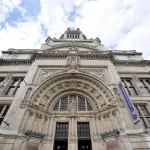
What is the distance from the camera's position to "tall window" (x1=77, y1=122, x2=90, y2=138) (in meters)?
11.9

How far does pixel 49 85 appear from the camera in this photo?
14508 mm

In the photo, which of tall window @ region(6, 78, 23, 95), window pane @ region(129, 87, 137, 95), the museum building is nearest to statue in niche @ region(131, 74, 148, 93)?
the museum building

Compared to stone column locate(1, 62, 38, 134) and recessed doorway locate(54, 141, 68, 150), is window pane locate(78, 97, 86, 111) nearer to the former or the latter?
recessed doorway locate(54, 141, 68, 150)

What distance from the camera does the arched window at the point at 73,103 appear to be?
13.8 m

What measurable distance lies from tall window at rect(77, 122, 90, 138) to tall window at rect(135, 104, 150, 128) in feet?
18.3

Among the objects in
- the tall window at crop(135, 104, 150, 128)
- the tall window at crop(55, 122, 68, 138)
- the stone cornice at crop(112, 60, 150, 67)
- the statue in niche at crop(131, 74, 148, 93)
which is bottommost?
the tall window at crop(55, 122, 68, 138)

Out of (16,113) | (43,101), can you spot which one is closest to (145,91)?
(43,101)

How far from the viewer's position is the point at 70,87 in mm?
15352

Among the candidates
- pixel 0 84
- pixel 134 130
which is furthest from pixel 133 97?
pixel 0 84

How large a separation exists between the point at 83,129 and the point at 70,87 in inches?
206

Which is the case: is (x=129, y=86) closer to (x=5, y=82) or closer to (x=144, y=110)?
(x=144, y=110)

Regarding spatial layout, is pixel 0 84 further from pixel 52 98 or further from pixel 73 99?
pixel 73 99

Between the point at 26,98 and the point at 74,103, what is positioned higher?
the point at 74,103

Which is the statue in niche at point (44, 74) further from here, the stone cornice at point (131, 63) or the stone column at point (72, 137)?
the stone cornice at point (131, 63)
